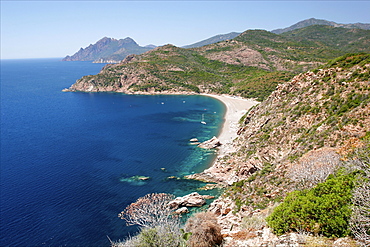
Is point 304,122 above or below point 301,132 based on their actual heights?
above

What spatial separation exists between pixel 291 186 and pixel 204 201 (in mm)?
15354

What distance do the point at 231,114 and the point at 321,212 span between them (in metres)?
85.3

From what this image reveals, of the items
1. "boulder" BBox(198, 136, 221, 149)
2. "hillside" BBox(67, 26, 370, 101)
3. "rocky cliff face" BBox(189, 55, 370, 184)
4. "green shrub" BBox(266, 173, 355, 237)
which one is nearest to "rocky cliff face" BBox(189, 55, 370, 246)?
"rocky cliff face" BBox(189, 55, 370, 184)

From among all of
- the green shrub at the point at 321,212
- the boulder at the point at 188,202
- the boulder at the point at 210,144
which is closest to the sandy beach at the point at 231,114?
the boulder at the point at 210,144

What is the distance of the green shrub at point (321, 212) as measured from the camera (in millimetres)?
15367

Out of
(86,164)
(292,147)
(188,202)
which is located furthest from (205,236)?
(86,164)

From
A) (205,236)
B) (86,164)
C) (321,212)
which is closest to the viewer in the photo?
(321,212)

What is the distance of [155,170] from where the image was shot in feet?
171

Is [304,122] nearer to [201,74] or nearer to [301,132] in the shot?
[301,132]

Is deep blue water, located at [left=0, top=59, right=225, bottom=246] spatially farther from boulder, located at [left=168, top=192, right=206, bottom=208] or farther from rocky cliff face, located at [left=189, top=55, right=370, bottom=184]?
rocky cliff face, located at [left=189, top=55, right=370, bottom=184]

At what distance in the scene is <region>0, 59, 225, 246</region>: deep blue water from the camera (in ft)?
114

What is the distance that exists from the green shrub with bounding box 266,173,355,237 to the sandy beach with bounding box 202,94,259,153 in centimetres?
4087

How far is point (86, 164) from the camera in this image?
55.8 m

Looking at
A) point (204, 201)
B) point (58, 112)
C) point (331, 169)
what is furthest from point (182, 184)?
point (58, 112)
